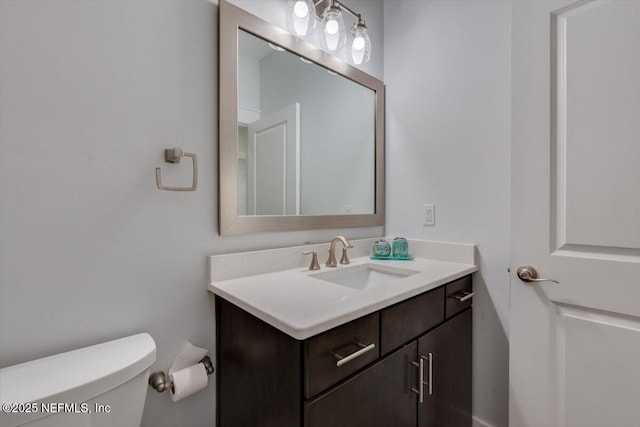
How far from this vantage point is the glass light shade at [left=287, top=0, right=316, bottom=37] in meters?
1.23

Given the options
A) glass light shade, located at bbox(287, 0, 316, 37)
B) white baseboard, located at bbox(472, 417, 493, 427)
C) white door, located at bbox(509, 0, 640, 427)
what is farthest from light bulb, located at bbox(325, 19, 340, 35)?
white baseboard, located at bbox(472, 417, 493, 427)

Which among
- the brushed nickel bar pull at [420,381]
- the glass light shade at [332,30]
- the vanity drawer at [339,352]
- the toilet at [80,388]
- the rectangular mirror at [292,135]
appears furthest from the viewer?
the glass light shade at [332,30]

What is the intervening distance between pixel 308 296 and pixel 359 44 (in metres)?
1.27

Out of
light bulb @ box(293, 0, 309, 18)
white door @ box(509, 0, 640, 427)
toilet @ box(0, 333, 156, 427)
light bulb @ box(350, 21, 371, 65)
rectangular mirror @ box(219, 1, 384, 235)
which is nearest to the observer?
toilet @ box(0, 333, 156, 427)

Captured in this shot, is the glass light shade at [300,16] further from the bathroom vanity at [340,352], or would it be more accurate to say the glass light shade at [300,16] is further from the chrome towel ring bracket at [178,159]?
the bathroom vanity at [340,352]

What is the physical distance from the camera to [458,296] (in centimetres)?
127

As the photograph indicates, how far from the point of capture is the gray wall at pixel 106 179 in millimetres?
750

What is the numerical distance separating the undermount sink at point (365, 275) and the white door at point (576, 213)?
0.46 m

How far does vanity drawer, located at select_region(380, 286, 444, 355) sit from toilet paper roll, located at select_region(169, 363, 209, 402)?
1.97ft

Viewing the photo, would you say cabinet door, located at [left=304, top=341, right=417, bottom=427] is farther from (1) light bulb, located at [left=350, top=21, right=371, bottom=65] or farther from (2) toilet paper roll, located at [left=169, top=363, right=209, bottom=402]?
(1) light bulb, located at [left=350, top=21, right=371, bottom=65]

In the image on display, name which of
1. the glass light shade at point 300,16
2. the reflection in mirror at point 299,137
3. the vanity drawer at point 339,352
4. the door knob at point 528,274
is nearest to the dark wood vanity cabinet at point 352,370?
the vanity drawer at point 339,352

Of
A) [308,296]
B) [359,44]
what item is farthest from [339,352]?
[359,44]

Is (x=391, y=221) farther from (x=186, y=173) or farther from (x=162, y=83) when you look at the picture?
(x=162, y=83)

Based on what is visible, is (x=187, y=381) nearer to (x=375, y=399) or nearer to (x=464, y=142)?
(x=375, y=399)
